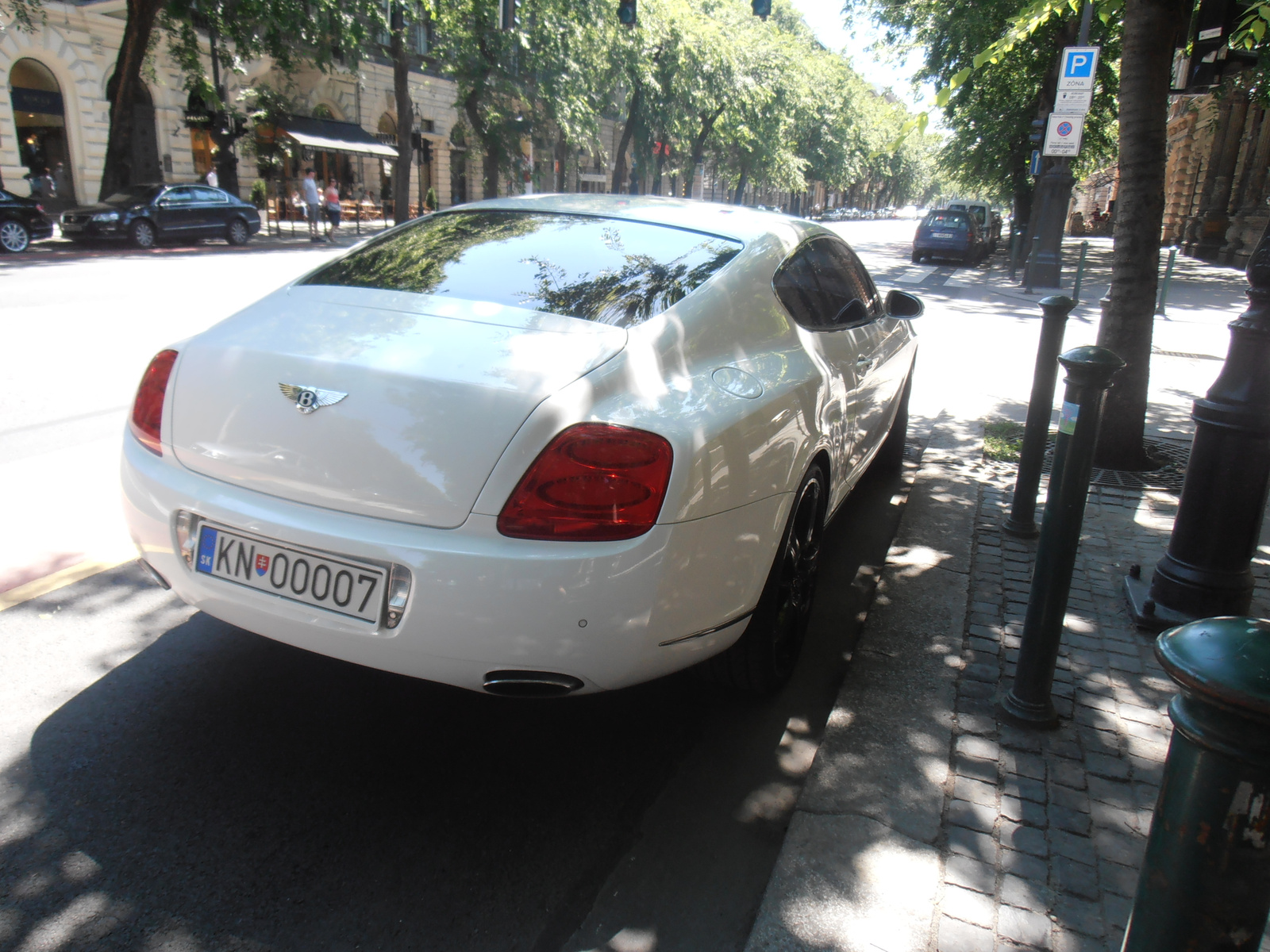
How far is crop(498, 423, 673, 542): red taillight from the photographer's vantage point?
2.39m

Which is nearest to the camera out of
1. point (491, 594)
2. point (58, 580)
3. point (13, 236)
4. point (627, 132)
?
point (491, 594)

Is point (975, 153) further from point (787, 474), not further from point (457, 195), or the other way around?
point (787, 474)

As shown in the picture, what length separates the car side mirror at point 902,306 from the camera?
498 cm

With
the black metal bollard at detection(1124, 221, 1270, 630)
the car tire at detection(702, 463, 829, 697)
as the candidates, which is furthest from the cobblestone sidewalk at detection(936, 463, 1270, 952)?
the car tire at detection(702, 463, 829, 697)

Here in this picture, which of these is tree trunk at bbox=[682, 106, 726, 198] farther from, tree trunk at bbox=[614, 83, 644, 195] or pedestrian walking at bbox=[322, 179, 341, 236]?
pedestrian walking at bbox=[322, 179, 341, 236]

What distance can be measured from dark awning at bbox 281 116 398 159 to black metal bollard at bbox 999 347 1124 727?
32775 millimetres

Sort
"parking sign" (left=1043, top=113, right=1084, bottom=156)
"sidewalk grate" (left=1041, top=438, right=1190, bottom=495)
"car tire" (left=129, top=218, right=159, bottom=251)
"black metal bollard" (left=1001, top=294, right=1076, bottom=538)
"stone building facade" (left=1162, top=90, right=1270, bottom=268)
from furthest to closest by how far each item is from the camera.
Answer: "stone building facade" (left=1162, top=90, right=1270, bottom=268) → "car tire" (left=129, top=218, right=159, bottom=251) → "parking sign" (left=1043, top=113, right=1084, bottom=156) → "sidewalk grate" (left=1041, top=438, right=1190, bottom=495) → "black metal bollard" (left=1001, top=294, right=1076, bottom=538)

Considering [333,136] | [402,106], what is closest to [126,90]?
[402,106]

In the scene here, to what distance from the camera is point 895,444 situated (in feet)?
19.9

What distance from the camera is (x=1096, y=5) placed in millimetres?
6844

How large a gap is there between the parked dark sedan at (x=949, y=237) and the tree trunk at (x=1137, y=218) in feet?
72.9

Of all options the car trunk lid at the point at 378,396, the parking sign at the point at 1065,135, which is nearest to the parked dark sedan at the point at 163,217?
the parking sign at the point at 1065,135

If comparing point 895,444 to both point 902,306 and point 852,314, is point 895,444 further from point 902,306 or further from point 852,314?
point 852,314

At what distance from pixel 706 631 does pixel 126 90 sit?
23.7m
